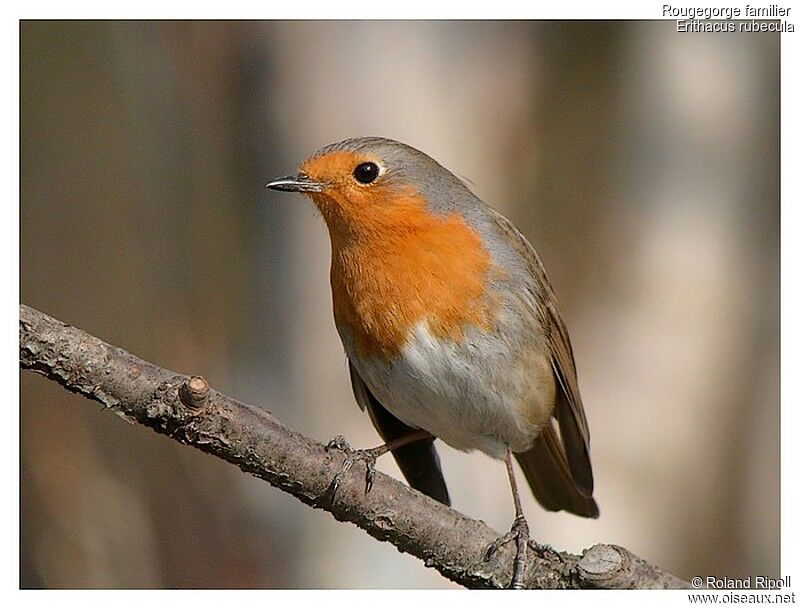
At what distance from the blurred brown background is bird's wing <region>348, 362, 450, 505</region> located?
84 cm

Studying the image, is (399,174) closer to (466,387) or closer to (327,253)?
(466,387)

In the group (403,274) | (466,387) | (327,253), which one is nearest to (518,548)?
(466,387)

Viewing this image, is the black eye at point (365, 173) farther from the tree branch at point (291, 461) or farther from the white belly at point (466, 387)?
the tree branch at point (291, 461)

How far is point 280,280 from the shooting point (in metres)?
4.93

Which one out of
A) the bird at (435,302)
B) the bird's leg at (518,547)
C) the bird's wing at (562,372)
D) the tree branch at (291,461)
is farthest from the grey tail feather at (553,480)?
the tree branch at (291,461)

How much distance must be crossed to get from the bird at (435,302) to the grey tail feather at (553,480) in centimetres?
34

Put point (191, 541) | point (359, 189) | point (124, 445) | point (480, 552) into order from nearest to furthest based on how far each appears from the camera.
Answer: point (480, 552) < point (359, 189) < point (191, 541) < point (124, 445)

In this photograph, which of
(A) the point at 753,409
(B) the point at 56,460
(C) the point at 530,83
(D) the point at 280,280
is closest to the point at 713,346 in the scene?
(A) the point at 753,409

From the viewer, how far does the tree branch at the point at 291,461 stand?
2439 millimetres

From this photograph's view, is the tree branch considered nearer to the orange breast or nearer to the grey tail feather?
the orange breast

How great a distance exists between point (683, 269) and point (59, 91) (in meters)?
3.53

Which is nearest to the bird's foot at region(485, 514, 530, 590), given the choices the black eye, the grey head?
the grey head

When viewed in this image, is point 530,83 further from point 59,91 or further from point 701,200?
point 59,91

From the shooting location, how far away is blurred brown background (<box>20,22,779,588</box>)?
15.7 ft
